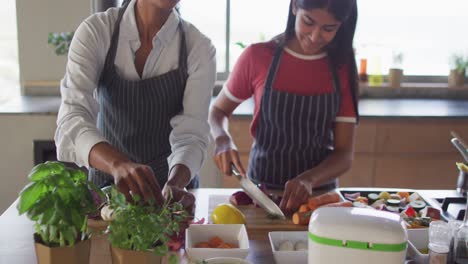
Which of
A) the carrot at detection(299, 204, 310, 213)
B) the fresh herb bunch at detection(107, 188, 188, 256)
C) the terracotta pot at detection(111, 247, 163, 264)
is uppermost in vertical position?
the fresh herb bunch at detection(107, 188, 188, 256)

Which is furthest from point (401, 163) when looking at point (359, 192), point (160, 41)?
point (160, 41)

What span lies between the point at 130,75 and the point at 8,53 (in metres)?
1.88

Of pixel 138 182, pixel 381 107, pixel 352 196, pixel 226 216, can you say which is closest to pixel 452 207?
pixel 352 196

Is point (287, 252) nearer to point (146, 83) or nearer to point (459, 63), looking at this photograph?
point (146, 83)

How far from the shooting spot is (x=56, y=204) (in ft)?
2.75

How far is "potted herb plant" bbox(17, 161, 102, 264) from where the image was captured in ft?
A: 2.75

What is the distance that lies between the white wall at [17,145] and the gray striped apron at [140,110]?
43.6 inches

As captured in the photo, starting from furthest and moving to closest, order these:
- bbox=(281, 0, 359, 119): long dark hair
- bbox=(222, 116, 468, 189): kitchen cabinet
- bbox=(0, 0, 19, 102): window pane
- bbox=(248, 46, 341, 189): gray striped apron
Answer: bbox=(0, 0, 19, 102): window pane, bbox=(222, 116, 468, 189): kitchen cabinet, bbox=(248, 46, 341, 189): gray striped apron, bbox=(281, 0, 359, 119): long dark hair

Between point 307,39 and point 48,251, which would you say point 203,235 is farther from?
point 307,39

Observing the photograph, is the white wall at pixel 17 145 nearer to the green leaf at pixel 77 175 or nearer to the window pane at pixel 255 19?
the window pane at pixel 255 19

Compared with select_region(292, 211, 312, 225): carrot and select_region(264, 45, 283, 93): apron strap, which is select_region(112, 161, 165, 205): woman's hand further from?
select_region(264, 45, 283, 93): apron strap

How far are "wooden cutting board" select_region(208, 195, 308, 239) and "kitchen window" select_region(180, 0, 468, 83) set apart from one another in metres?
1.93

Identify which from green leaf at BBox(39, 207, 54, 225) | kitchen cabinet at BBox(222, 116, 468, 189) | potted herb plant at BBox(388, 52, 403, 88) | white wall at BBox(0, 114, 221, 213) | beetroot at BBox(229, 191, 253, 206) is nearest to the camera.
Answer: green leaf at BBox(39, 207, 54, 225)

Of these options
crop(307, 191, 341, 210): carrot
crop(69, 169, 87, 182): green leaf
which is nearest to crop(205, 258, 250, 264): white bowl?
crop(69, 169, 87, 182): green leaf
